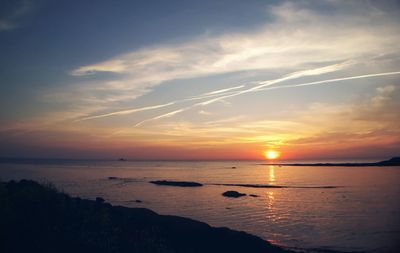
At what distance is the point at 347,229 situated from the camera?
31312mm

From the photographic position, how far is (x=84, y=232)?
615 inches

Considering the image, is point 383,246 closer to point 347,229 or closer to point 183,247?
point 347,229

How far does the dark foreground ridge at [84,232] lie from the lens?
46.1 ft

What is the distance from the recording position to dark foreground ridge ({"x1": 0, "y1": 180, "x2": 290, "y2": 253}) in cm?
1404

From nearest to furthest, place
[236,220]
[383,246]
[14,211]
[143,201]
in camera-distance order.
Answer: [14,211] → [383,246] → [236,220] → [143,201]

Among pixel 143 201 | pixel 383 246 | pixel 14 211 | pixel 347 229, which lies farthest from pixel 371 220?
pixel 14 211

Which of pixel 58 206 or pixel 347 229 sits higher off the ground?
pixel 58 206

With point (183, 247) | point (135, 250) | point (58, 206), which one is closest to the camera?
point (135, 250)

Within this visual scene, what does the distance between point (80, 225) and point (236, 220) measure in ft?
69.8

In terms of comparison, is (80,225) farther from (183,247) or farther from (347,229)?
(347,229)

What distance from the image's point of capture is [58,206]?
17.8 metres

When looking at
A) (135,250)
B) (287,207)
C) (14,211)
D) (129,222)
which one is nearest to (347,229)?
(287,207)

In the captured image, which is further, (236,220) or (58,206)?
(236,220)

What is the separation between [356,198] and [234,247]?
3960 centimetres
